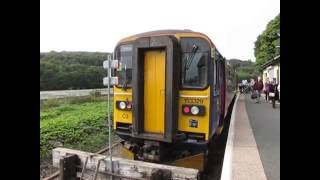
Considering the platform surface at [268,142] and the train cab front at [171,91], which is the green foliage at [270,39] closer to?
the platform surface at [268,142]

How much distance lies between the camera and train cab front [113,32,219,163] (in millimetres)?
6418

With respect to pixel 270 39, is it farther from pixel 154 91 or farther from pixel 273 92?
pixel 154 91

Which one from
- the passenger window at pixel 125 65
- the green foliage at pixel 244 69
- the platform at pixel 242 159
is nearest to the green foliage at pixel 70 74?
the green foliage at pixel 244 69

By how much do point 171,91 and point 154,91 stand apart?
1.52 feet

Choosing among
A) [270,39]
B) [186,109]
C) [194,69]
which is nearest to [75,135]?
[186,109]

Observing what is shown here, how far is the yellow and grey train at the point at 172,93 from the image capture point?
21.1 feet

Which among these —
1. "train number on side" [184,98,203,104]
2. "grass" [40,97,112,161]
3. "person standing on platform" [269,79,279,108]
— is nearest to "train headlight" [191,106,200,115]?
"train number on side" [184,98,203,104]

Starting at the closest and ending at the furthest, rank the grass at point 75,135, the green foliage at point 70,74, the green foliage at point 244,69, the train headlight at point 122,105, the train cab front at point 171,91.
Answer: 1. the train cab front at point 171,91
2. the train headlight at point 122,105
3. the grass at point 75,135
4. the green foliage at point 70,74
5. the green foliage at point 244,69

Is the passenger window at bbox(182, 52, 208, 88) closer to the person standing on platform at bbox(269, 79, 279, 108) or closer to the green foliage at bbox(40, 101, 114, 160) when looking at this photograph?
the green foliage at bbox(40, 101, 114, 160)

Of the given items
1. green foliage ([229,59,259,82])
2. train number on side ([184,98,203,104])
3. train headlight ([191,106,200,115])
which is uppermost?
green foliage ([229,59,259,82])

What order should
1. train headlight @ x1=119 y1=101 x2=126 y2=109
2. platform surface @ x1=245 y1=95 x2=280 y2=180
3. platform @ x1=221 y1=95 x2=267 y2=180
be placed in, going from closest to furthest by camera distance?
platform @ x1=221 y1=95 x2=267 y2=180 < platform surface @ x1=245 y1=95 x2=280 y2=180 < train headlight @ x1=119 y1=101 x2=126 y2=109
